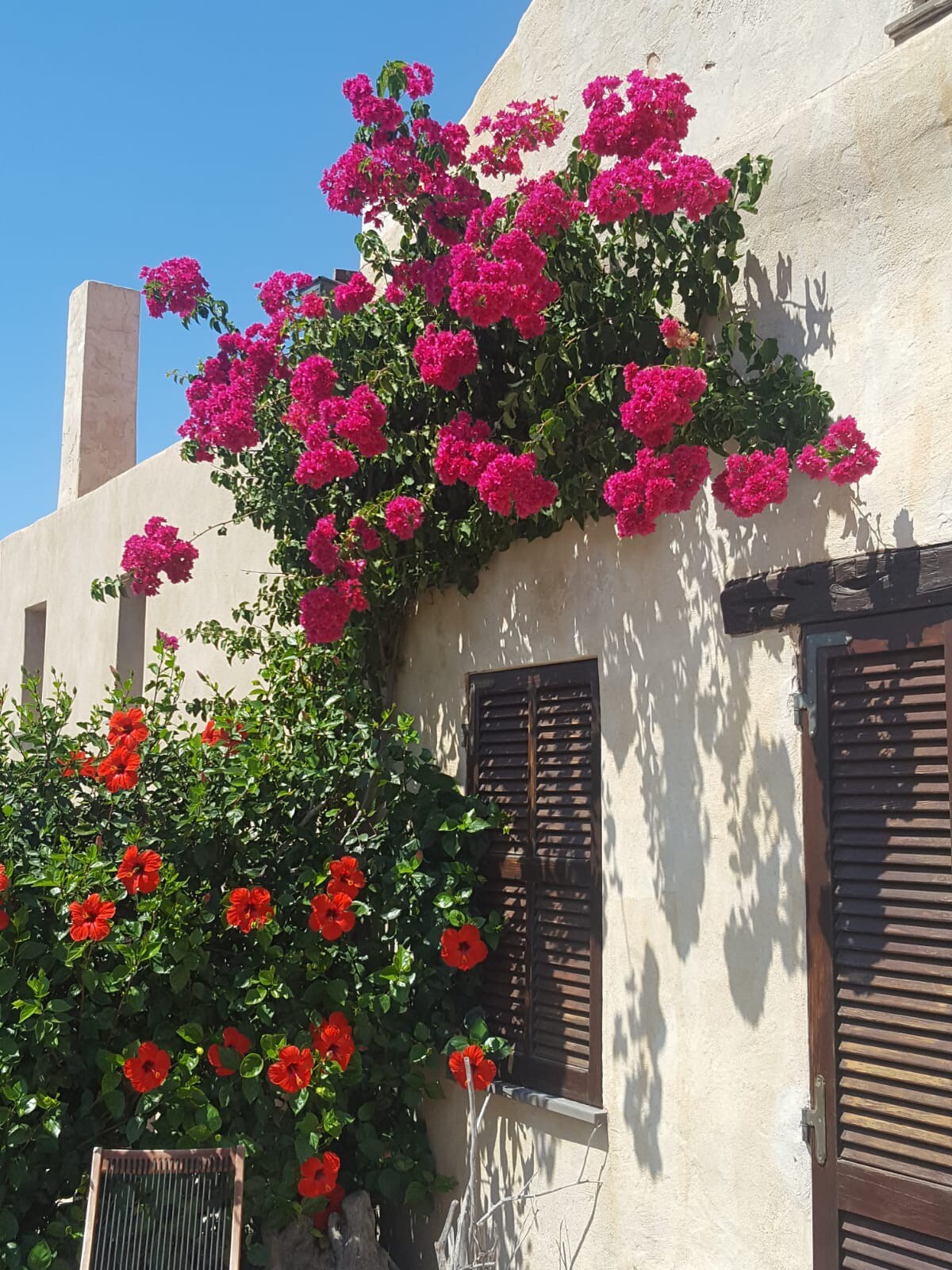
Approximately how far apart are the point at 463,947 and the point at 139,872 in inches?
48.2

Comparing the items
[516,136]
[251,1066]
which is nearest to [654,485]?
[516,136]

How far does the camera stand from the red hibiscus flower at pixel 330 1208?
4.71 metres

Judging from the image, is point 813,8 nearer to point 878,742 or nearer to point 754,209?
point 754,209

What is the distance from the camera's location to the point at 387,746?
16.7 ft

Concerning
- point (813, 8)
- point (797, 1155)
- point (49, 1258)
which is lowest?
point (49, 1258)

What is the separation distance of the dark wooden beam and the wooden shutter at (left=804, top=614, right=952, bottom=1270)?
0.23 feet

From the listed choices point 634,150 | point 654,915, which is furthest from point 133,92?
point 654,915

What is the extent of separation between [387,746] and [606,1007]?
4.46 feet

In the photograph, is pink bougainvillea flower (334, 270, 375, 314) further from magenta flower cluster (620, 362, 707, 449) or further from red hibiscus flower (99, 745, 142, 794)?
red hibiscus flower (99, 745, 142, 794)

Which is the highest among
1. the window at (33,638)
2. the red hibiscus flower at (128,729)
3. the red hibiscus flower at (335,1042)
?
the window at (33,638)

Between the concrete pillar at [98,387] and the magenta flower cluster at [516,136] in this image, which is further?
the concrete pillar at [98,387]

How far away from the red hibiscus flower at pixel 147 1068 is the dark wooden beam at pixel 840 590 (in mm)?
2397

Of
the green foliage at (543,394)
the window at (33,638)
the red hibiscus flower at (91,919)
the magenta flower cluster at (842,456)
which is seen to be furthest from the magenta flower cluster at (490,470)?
the window at (33,638)

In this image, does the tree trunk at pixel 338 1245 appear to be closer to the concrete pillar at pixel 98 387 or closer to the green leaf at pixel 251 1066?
the green leaf at pixel 251 1066
